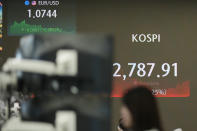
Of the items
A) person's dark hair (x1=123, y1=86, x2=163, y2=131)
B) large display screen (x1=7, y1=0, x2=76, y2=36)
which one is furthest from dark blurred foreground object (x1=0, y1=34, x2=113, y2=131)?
large display screen (x1=7, y1=0, x2=76, y2=36)

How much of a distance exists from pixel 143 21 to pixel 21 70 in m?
2.88

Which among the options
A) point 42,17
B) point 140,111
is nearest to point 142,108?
point 140,111

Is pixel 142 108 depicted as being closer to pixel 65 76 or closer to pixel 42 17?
pixel 65 76

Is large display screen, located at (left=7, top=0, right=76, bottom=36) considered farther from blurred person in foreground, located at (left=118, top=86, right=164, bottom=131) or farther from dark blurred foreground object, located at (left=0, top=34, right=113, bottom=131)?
dark blurred foreground object, located at (left=0, top=34, right=113, bottom=131)

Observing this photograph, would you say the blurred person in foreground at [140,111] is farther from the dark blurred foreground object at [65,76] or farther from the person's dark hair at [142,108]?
the dark blurred foreground object at [65,76]

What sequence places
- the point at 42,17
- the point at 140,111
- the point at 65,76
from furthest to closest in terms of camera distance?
the point at 42,17 → the point at 140,111 → the point at 65,76

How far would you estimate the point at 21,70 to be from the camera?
0.68 metres

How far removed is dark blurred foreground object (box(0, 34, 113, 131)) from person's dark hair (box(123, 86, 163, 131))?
2.19 ft

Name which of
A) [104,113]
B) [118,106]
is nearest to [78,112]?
[104,113]

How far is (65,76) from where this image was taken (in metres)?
0.68

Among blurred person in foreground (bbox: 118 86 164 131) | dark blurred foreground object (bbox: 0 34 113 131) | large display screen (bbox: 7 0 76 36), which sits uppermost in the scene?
large display screen (bbox: 7 0 76 36)

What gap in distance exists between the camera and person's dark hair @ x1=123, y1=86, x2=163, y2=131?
4.38 ft

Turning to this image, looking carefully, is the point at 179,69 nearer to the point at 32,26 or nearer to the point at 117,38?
the point at 117,38

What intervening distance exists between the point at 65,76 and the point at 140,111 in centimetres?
72
